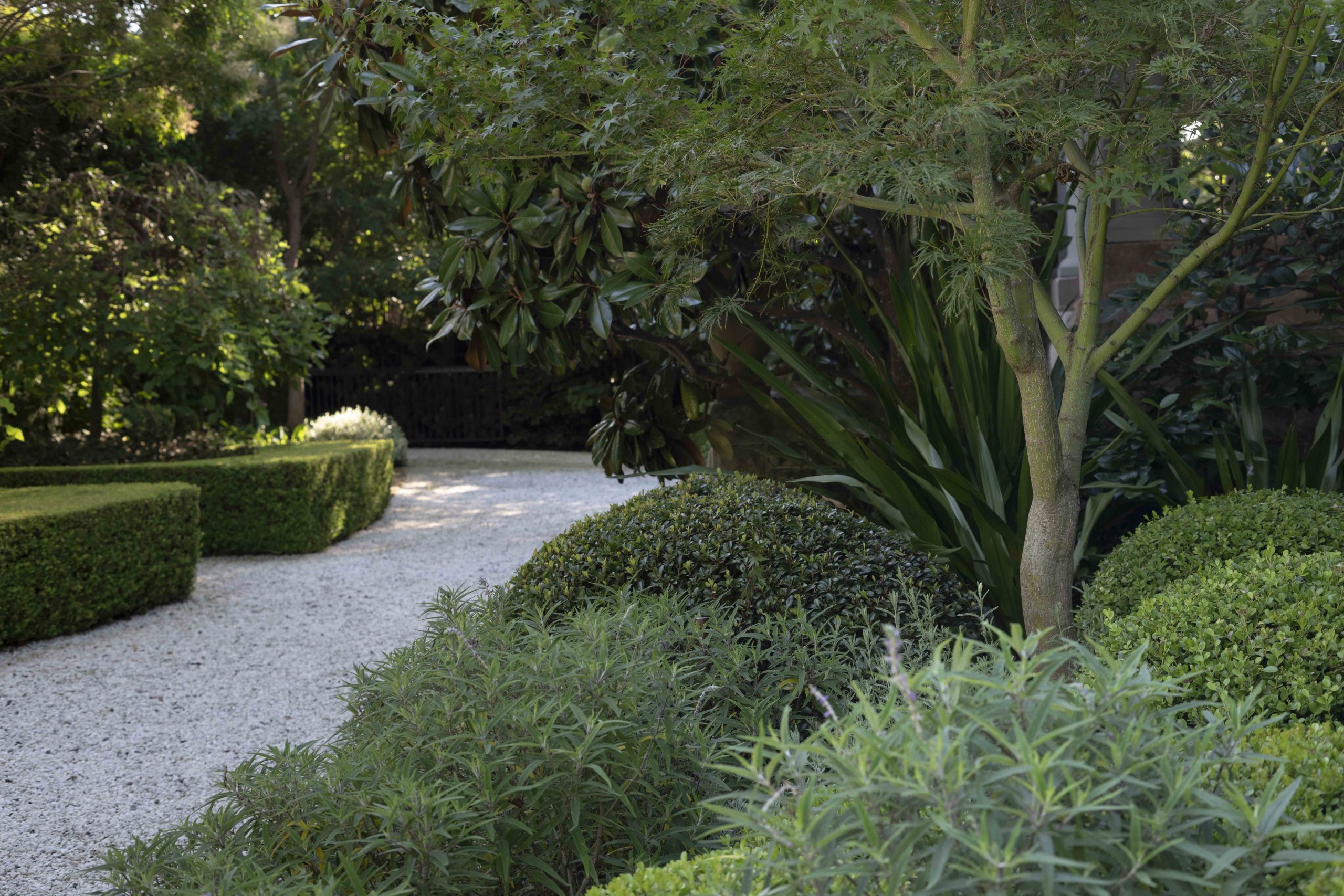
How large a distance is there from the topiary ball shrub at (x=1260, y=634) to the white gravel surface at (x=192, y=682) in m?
2.21

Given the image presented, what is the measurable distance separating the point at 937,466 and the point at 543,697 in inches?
77.0

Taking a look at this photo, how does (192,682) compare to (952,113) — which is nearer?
(952,113)

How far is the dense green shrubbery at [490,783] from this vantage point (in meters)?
1.57

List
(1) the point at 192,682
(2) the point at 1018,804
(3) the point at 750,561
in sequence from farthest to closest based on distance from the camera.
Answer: (1) the point at 192,682 → (3) the point at 750,561 → (2) the point at 1018,804

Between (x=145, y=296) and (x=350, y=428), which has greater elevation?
(x=145, y=296)

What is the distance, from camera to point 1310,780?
128 cm

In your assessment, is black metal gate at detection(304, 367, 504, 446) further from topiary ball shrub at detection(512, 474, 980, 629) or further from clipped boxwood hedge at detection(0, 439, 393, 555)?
topiary ball shrub at detection(512, 474, 980, 629)

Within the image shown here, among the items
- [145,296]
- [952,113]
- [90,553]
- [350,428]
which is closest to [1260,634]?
[952,113]

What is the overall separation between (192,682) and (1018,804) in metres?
4.25

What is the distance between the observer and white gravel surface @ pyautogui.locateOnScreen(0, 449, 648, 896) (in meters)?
3.08

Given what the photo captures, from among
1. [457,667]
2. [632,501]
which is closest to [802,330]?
[632,501]

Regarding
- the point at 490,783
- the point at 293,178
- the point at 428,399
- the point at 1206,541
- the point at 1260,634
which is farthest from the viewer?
the point at 428,399

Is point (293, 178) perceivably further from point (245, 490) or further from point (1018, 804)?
point (1018, 804)

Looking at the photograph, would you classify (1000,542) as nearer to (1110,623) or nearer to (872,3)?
(1110,623)
